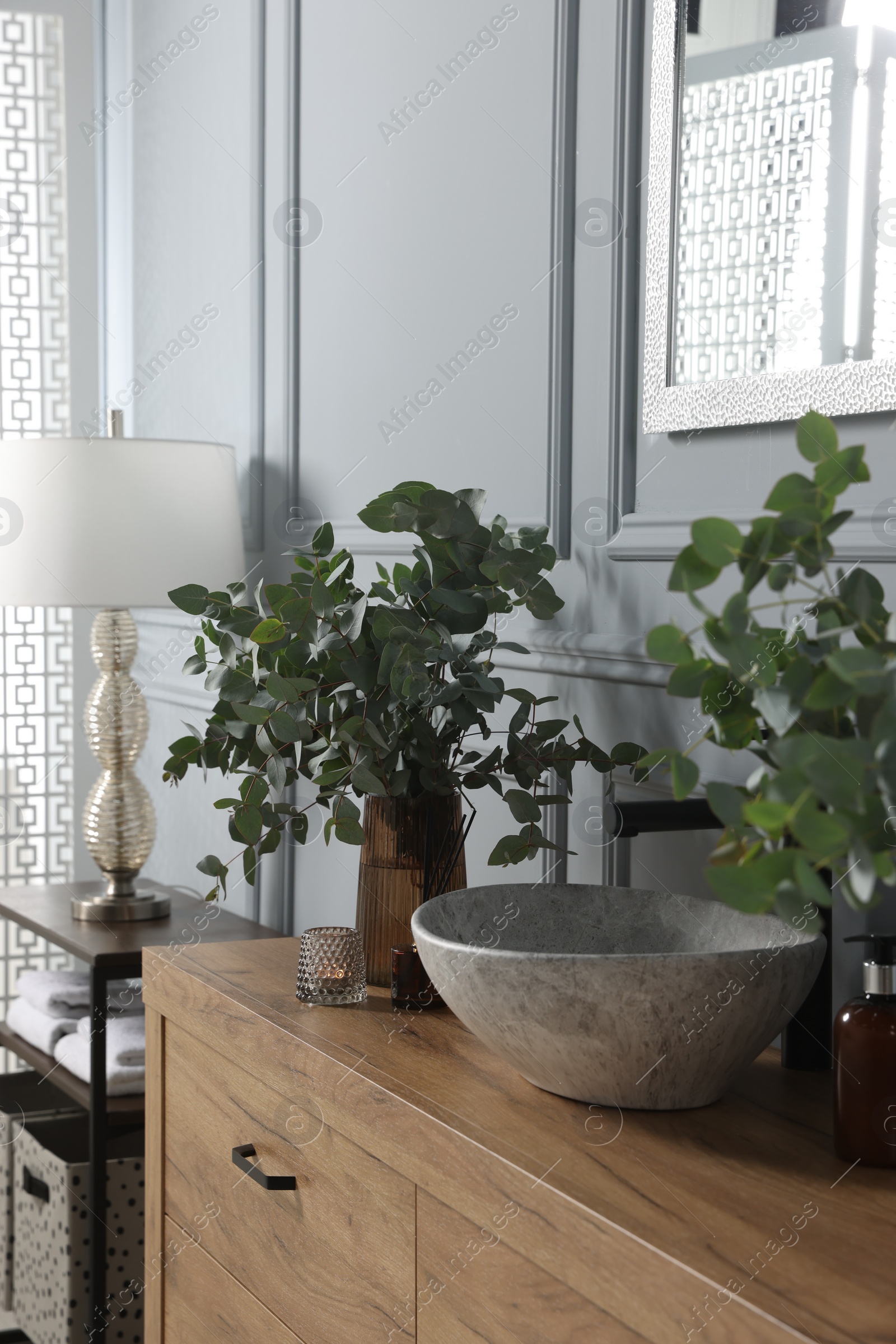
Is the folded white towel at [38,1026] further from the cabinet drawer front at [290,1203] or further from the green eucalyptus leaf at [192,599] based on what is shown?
the green eucalyptus leaf at [192,599]

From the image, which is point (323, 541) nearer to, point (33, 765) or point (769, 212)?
point (769, 212)

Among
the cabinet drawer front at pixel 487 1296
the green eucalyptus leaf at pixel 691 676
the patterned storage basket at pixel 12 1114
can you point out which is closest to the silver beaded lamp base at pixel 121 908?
the patterned storage basket at pixel 12 1114

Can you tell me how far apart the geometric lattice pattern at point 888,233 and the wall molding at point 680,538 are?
13 cm

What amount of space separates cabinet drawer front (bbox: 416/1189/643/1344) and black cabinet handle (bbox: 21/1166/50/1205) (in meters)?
1.19

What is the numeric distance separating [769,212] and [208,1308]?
109 cm

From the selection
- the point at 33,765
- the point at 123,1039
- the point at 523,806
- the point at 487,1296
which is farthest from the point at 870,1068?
the point at 33,765

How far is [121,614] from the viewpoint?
81.8 inches

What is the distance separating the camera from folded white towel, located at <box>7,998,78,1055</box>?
2.03 metres

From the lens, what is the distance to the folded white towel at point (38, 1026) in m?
2.03

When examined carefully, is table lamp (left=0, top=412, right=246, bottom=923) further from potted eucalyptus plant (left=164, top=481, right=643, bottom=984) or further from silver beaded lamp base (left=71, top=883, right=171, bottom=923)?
potted eucalyptus plant (left=164, top=481, right=643, bottom=984)

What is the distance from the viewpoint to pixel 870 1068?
79 cm

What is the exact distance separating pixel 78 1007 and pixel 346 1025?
1125 millimetres

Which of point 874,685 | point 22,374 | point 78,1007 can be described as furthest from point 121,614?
point 874,685

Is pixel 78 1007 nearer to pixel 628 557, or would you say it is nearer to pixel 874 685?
pixel 628 557
